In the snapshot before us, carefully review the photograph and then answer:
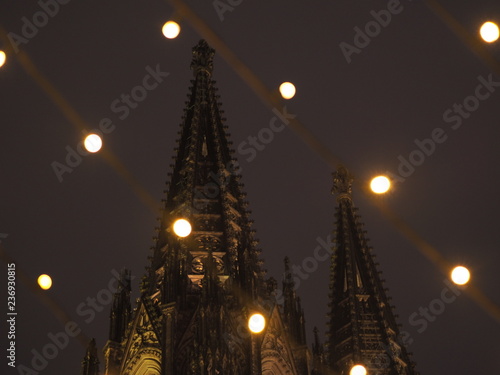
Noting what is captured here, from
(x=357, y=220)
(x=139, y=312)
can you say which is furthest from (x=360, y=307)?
(x=139, y=312)

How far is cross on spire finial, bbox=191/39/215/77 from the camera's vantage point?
40.5 m

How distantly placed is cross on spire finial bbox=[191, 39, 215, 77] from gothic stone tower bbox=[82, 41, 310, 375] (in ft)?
15.6

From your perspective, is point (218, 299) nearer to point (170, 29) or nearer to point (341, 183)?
point (170, 29)

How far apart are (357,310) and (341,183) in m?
6.92

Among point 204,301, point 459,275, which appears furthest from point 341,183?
point 459,275

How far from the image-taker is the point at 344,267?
4003 cm

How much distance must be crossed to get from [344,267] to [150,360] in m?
12.5

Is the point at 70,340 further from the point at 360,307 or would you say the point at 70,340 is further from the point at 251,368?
the point at 251,368

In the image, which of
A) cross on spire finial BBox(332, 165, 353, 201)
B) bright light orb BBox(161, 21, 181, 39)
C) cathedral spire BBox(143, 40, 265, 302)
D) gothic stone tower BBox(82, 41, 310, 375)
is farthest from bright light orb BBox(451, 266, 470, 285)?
cross on spire finial BBox(332, 165, 353, 201)

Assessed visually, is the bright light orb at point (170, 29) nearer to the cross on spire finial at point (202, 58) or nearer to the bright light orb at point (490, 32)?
the bright light orb at point (490, 32)

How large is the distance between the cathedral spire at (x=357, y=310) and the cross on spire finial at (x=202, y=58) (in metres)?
7.28

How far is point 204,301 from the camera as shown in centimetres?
2884

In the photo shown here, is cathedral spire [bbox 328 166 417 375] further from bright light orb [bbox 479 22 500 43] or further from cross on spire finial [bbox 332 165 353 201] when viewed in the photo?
bright light orb [bbox 479 22 500 43]

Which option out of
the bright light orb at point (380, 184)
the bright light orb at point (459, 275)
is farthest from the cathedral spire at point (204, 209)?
the bright light orb at point (459, 275)
